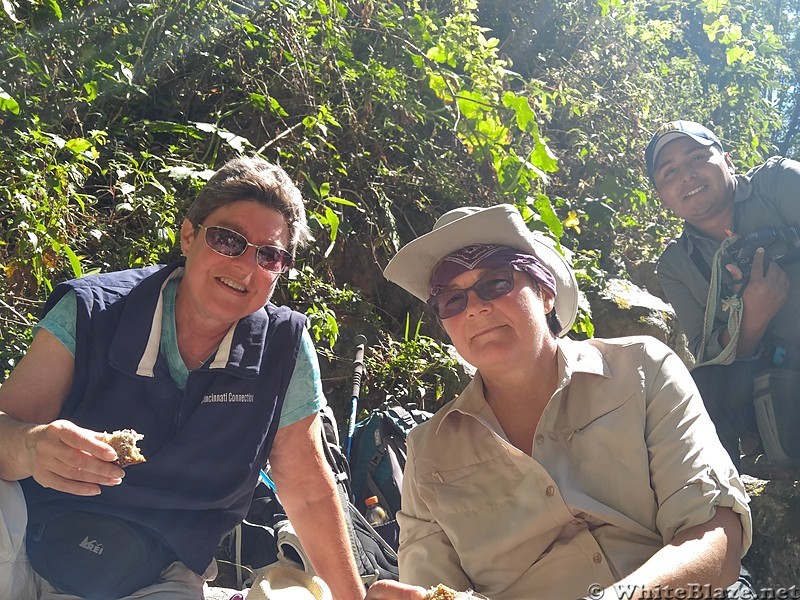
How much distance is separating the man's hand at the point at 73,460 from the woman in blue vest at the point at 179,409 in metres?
0.04

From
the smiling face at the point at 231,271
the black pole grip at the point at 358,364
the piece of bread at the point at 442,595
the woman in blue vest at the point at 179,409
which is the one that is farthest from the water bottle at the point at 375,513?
the piece of bread at the point at 442,595

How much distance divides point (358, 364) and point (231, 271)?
2365 mm

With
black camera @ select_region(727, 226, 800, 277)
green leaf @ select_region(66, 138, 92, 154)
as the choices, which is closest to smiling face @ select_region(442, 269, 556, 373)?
Answer: black camera @ select_region(727, 226, 800, 277)

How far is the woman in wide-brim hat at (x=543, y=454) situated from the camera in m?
1.99

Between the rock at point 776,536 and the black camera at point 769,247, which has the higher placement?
the black camera at point 769,247

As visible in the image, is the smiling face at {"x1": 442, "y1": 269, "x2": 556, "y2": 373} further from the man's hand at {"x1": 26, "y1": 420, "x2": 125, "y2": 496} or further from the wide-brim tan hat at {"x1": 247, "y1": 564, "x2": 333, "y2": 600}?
the man's hand at {"x1": 26, "y1": 420, "x2": 125, "y2": 496}

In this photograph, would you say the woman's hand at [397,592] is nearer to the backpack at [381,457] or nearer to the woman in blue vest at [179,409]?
the woman in blue vest at [179,409]

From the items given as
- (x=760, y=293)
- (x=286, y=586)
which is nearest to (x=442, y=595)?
(x=286, y=586)

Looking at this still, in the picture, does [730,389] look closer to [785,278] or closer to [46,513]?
[785,278]

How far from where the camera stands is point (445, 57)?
590 cm

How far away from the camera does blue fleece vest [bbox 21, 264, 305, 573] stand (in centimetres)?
237

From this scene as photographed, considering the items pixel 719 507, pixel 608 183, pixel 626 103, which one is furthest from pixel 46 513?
pixel 626 103

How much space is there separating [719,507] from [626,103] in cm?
708

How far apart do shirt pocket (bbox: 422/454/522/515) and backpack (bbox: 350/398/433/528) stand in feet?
5.82
